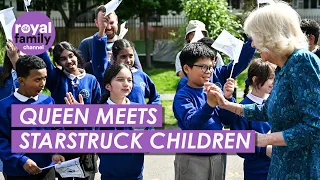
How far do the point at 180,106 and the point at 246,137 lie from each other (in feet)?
1.63

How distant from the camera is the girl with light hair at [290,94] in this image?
7.66ft

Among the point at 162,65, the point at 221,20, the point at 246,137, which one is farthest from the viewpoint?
the point at 162,65

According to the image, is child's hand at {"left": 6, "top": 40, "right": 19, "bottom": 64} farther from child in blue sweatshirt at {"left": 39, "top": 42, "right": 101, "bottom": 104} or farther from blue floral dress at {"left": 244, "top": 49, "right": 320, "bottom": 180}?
blue floral dress at {"left": 244, "top": 49, "right": 320, "bottom": 180}

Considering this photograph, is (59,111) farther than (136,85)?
No

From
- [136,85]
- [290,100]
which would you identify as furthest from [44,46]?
[290,100]

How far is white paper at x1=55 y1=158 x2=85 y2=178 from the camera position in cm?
358

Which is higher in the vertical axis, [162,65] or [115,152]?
[115,152]

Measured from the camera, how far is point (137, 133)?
→ 151 inches

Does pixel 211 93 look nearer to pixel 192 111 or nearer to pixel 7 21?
pixel 192 111

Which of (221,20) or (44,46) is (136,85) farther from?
(221,20)

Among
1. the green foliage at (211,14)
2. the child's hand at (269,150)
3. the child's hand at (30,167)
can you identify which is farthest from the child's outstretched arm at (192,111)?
the green foliage at (211,14)

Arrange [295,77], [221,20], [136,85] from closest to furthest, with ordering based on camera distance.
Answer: [295,77] → [136,85] → [221,20]

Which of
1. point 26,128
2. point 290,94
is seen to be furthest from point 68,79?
point 290,94

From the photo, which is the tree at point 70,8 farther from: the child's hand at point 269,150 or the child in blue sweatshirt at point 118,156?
the child's hand at point 269,150
